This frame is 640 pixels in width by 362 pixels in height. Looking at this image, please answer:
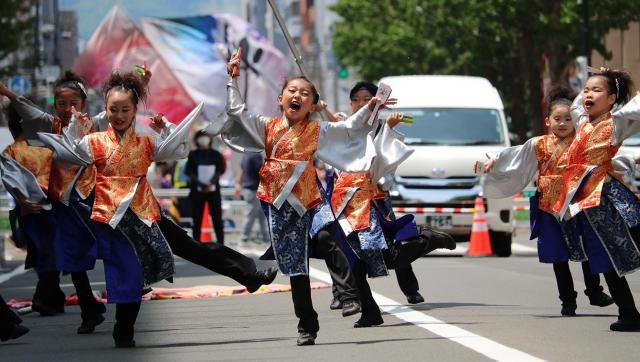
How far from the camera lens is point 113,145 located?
1025cm

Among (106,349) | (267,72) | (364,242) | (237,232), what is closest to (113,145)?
(106,349)

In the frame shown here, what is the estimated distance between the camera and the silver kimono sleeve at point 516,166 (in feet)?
38.4

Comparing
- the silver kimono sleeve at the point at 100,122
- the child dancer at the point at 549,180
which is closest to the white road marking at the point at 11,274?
the silver kimono sleeve at the point at 100,122

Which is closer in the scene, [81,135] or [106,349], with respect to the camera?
[106,349]

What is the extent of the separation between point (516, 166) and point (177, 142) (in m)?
2.64

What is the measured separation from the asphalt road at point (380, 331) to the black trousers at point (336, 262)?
0.18 meters

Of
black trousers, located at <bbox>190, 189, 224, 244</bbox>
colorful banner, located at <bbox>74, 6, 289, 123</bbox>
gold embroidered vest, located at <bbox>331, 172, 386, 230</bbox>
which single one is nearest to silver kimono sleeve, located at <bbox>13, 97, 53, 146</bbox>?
gold embroidered vest, located at <bbox>331, 172, 386, 230</bbox>

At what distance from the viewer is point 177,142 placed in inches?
404

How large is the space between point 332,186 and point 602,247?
248 centimetres

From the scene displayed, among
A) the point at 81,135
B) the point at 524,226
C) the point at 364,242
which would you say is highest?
the point at 81,135

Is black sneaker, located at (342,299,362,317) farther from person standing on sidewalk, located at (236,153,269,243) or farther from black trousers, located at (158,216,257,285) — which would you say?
person standing on sidewalk, located at (236,153,269,243)

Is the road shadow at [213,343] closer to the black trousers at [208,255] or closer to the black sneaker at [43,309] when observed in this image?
the black trousers at [208,255]

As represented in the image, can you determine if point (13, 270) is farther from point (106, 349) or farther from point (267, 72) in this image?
point (267, 72)

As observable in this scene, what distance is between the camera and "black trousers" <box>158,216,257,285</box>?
1050 centimetres
